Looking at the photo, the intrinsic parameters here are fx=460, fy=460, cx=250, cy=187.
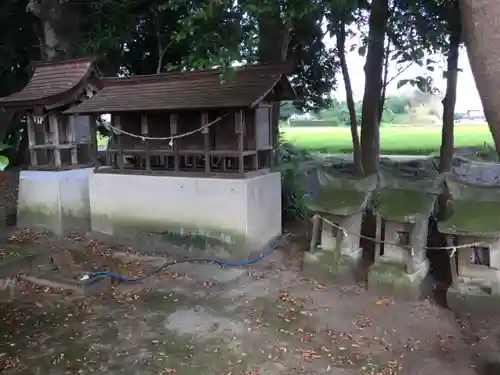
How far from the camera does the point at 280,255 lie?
8.68 metres

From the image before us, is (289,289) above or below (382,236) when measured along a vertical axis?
below

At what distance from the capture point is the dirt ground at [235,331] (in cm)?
493

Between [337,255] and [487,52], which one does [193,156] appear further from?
[487,52]

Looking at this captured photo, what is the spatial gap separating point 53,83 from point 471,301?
906cm

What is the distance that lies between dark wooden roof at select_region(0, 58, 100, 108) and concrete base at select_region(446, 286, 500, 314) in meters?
8.17

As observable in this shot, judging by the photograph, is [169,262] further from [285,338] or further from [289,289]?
[285,338]

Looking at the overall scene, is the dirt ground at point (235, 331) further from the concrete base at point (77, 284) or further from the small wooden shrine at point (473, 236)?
the small wooden shrine at point (473, 236)

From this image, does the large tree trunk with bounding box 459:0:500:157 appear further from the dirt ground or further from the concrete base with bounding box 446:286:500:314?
the concrete base with bounding box 446:286:500:314

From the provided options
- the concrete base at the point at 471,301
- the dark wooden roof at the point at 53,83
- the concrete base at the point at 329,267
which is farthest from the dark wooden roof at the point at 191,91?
the concrete base at the point at 471,301

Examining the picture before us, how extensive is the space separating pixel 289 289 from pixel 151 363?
2.74 m

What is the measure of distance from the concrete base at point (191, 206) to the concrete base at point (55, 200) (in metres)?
0.69

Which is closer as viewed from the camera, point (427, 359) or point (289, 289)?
point (427, 359)

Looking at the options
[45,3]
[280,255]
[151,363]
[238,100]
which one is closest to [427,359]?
[151,363]

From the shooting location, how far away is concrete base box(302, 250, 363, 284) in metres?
7.15
